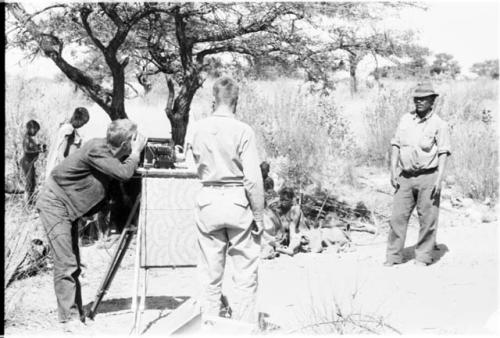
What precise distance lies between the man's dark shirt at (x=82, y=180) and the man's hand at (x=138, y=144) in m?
0.08

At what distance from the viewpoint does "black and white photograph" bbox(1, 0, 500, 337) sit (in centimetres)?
443

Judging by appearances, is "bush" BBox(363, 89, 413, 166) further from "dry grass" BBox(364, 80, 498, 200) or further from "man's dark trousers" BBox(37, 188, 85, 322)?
"man's dark trousers" BBox(37, 188, 85, 322)

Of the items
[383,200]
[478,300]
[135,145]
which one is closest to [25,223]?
[135,145]

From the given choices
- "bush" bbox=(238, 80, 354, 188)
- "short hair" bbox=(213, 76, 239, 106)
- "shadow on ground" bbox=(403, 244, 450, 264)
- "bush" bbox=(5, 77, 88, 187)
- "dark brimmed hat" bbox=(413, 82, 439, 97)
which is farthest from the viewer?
"bush" bbox=(238, 80, 354, 188)

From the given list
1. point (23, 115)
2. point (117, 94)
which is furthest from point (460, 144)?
point (23, 115)

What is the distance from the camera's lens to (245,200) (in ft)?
14.1

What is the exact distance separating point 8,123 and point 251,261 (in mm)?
6913

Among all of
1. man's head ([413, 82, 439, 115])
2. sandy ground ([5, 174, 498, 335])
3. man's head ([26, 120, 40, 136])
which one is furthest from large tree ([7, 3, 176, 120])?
man's head ([413, 82, 439, 115])

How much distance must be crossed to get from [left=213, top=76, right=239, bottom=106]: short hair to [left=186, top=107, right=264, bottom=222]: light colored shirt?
0.12 m

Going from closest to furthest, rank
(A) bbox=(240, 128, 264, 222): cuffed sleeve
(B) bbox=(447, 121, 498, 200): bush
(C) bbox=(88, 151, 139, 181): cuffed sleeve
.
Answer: (A) bbox=(240, 128, 264, 222): cuffed sleeve, (C) bbox=(88, 151, 139, 181): cuffed sleeve, (B) bbox=(447, 121, 498, 200): bush

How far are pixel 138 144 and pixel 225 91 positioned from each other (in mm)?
871

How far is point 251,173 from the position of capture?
166 inches

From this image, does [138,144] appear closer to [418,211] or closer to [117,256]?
[117,256]

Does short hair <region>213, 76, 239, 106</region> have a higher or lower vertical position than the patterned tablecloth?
higher
